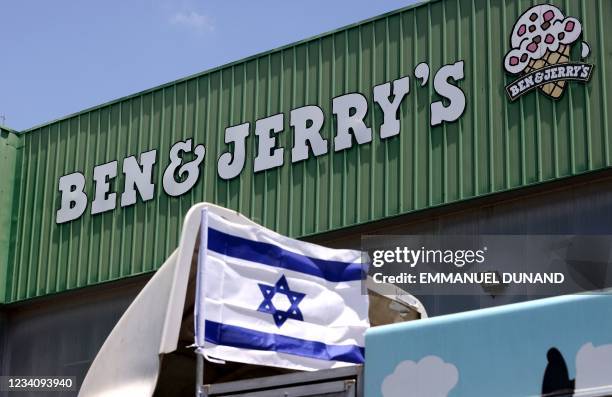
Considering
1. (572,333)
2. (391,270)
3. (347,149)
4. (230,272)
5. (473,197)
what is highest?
(347,149)

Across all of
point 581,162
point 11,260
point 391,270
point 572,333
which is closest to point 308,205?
point 391,270

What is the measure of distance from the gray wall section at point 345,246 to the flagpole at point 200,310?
714cm

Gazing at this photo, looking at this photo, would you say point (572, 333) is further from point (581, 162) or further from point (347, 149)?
point (347, 149)

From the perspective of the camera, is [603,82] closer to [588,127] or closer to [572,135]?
[588,127]

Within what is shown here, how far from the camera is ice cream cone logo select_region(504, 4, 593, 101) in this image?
14.4 meters

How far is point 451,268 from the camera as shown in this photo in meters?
15.4

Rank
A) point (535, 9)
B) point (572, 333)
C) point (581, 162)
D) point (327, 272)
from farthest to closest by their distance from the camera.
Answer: point (535, 9), point (581, 162), point (327, 272), point (572, 333)

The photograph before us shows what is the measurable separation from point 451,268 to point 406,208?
114 centimetres

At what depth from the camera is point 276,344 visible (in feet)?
28.3

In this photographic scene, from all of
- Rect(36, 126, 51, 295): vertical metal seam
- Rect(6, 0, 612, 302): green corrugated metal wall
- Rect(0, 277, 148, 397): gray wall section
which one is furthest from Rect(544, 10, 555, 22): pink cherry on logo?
Rect(36, 126, 51, 295): vertical metal seam

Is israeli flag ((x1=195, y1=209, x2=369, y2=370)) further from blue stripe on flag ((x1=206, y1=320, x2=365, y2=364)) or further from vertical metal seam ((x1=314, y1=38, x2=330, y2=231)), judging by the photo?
vertical metal seam ((x1=314, y1=38, x2=330, y2=231))

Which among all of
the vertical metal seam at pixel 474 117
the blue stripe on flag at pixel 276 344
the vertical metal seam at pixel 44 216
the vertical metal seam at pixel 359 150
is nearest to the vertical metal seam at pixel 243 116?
the vertical metal seam at pixel 359 150

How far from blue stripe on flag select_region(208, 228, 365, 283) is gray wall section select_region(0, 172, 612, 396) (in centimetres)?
549

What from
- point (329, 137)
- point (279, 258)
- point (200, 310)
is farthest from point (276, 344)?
point (329, 137)
